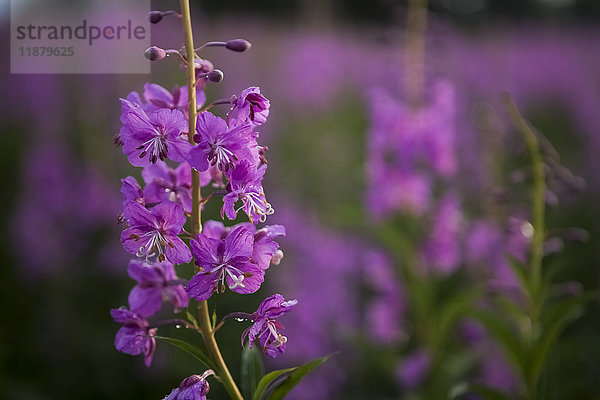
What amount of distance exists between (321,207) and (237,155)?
15.9ft

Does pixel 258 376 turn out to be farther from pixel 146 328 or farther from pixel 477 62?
pixel 477 62

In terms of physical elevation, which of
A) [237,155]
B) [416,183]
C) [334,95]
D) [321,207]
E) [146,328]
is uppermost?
[237,155]

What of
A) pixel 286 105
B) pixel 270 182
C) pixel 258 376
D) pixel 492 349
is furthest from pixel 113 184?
pixel 286 105

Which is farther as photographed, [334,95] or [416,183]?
[334,95]

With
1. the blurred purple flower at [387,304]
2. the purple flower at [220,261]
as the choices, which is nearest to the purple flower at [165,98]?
the purple flower at [220,261]

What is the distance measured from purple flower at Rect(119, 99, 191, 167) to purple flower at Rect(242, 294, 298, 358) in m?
0.42

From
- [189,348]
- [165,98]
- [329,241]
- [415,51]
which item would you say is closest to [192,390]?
[189,348]

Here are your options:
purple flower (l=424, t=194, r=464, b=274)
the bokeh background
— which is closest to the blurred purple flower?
the bokeh background

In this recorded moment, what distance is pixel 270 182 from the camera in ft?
21.6

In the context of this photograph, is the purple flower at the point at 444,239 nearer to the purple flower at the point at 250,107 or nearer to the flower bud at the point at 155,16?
the purple flower at the point at 250,107

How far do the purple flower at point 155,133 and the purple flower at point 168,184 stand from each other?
0.54ft

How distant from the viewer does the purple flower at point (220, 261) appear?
4.72ft

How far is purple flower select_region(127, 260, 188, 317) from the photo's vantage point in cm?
158

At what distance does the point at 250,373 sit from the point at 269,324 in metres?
0.28
